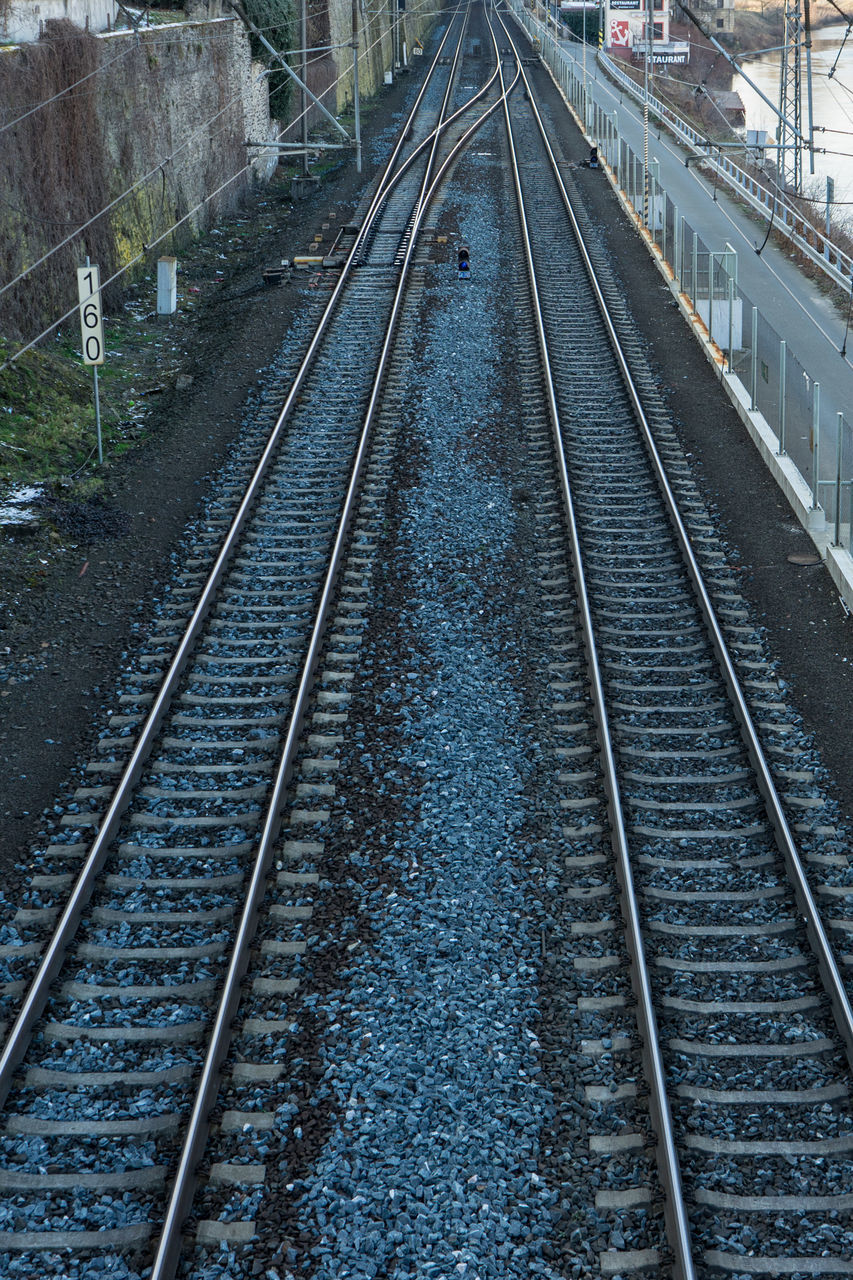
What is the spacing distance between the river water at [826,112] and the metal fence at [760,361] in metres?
10.8

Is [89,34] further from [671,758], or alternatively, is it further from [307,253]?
[671,758]

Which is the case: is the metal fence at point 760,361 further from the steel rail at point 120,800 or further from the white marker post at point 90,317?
the white marker post at point 90,317

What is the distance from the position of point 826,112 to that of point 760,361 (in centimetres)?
5127

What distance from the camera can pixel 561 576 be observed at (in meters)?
12.3

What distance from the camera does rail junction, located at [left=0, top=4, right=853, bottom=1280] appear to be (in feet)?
19.5

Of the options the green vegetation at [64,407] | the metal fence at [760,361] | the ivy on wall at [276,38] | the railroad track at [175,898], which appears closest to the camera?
the railroad track at [175,898]

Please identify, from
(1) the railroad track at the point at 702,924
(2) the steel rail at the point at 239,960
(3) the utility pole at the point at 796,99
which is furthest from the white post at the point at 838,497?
(3) the utility pole at the point at 796,99

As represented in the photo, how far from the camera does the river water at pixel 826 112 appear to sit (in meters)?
45.5

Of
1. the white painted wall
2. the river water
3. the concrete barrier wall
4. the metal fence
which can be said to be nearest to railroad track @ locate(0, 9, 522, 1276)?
the metal fence

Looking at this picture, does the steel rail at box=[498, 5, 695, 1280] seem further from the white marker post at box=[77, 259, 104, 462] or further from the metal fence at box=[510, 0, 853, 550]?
the white marker post at box=[77, 259, 104, 462]

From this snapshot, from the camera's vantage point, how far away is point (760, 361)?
53.4 ft

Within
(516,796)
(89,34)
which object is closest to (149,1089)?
(516,796)

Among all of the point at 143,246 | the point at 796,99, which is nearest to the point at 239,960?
the point at 143,246

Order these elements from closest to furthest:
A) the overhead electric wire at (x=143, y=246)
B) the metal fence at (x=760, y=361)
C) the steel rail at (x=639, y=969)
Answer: the steel rail at (x=639, y=969) < the metal fence at (x=760, y=361) < the overhead electric wire at (x=143, y=246)
